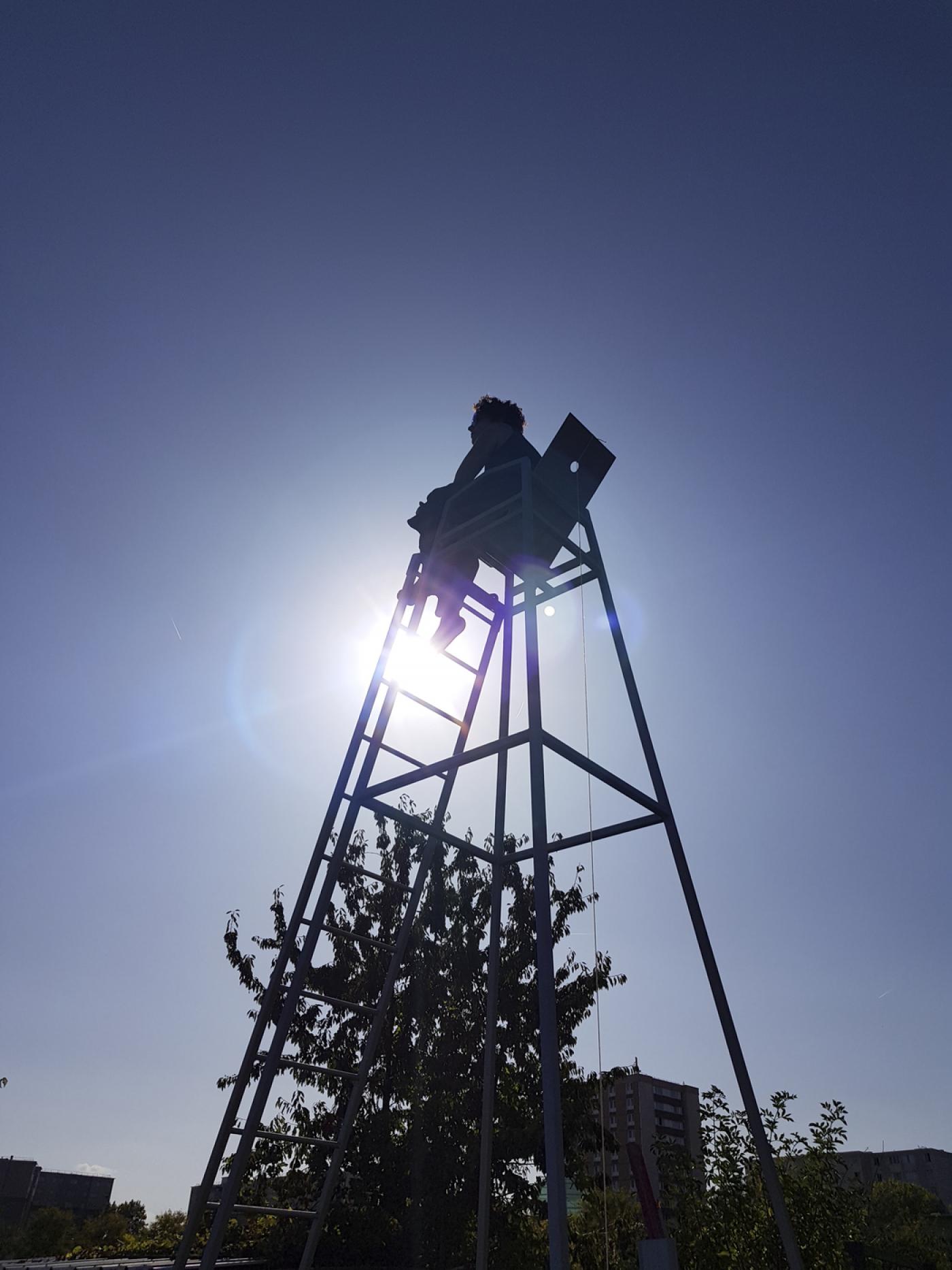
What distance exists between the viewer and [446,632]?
691cm

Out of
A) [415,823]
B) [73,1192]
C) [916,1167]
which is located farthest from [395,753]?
[916,1167]

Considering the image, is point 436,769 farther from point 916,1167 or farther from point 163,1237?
point 916,1167

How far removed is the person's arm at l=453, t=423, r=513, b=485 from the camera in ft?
20.9

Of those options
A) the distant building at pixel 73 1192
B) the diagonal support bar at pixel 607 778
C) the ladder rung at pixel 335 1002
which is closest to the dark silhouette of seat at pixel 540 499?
the diagonal support bar at pixel 607 778

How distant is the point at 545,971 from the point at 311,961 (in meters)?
2.52

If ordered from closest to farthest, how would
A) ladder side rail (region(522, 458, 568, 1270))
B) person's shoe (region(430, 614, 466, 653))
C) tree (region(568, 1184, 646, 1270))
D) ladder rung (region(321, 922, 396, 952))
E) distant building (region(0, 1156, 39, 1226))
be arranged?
ladder side rail (region(522, 458, 568, 1270))
ladder rung (region(321, 922, 396, 952))
person's shoe (region(430, 614, 466, 653))
tree (region(568, 1184, 646, 1270))
distant building (region(0, 1156, 39, 1226))

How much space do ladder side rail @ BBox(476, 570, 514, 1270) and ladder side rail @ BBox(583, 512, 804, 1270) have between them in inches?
36.9

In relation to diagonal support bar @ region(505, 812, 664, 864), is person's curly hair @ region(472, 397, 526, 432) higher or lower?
higher

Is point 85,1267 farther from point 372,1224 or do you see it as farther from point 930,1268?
point 930,1268

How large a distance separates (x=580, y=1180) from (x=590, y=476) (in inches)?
446

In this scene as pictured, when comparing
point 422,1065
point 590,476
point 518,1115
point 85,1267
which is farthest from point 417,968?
point 590,476

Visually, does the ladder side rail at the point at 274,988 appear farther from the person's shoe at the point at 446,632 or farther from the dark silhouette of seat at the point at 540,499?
the dark silhouette of seat at the point at 540,499

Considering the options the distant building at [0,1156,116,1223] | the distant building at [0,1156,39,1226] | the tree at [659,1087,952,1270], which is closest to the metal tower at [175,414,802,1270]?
the tree at [659,1087,952,1270]

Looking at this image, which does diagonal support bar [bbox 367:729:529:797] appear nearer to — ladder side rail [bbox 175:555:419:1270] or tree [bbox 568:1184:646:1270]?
ladder side rail [bbox 175:555:419:1270]
